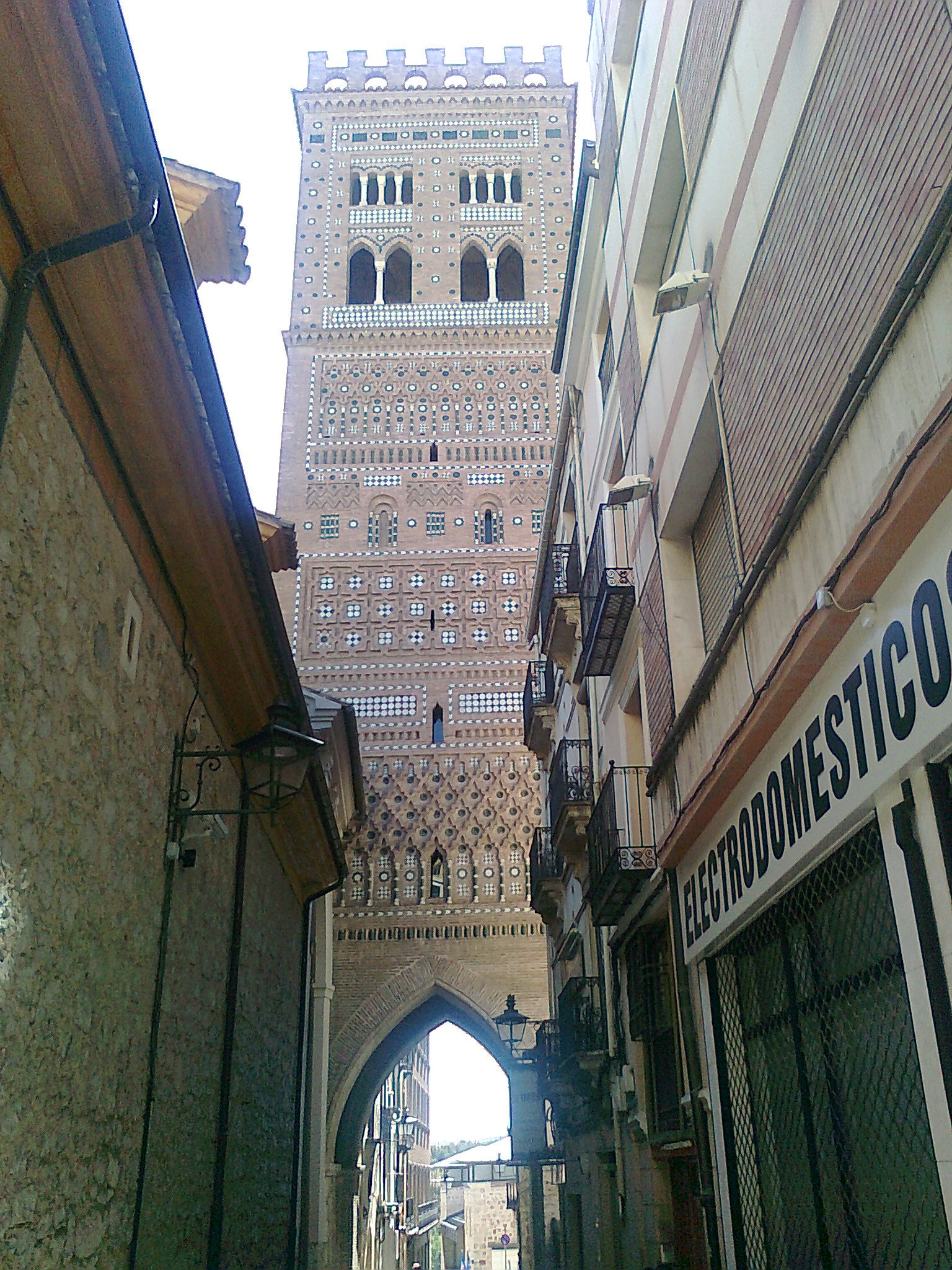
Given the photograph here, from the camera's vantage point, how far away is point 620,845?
8742 millimetres

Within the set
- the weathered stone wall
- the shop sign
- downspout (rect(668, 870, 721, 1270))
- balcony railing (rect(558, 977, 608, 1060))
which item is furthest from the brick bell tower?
the shop sign

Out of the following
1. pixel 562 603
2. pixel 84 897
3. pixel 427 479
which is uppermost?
pixel 427 479

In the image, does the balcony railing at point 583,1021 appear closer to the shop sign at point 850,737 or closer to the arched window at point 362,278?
the shop sign at point 850,737

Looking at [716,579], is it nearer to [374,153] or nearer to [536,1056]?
[536,1056]

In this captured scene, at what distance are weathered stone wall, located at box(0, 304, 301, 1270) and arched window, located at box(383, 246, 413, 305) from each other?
2644cm

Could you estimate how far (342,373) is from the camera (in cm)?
2767

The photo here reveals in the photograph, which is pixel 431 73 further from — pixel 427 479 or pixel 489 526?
pixel 489 526

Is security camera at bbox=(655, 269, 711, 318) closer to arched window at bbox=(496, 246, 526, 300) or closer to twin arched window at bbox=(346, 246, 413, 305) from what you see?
twin arched window at bbox=(346, 246, 413, 305)

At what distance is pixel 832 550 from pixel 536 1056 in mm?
11886

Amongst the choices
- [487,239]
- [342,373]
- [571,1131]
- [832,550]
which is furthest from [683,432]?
[487,239]

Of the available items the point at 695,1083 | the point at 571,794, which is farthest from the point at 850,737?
the point at 571,794

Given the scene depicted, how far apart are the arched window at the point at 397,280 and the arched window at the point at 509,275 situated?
2.40m

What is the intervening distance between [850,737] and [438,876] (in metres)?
20.0

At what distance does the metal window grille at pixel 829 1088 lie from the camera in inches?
145
